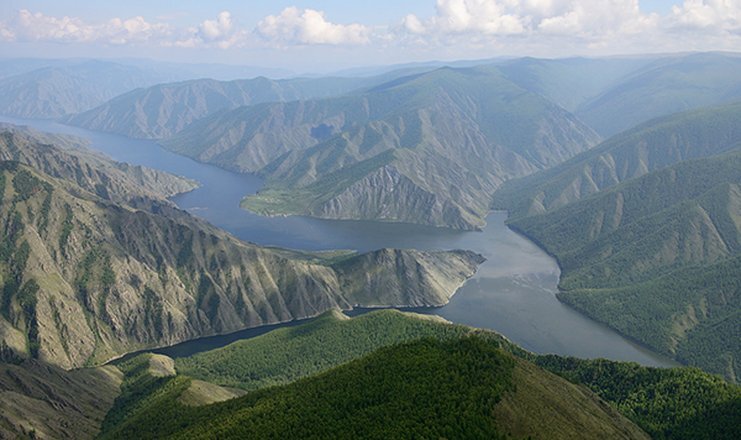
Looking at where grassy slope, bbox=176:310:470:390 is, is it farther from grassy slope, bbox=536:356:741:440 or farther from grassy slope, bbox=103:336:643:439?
grassy slope, bbox=103:336:643:439

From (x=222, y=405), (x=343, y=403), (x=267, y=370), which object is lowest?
(x=267, y=370)

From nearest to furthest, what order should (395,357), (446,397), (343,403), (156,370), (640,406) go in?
(446,397) → (343,403) → (395,357) → (640,406) → (156,370)

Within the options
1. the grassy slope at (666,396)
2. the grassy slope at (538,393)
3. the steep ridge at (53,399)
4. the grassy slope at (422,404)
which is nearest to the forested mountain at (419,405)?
the grassy slope at (422,404)

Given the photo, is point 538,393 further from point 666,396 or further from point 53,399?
point 53,399

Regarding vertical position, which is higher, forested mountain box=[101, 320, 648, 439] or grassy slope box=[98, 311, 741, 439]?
forested mountain box=[101, 320, 648, 439]

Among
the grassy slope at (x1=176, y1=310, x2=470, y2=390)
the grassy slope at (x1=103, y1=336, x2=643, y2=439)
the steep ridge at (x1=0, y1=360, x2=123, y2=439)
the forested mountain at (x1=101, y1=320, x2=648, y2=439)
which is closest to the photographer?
the grassy slope at (x1=103, y1=336, x2=643, y2=439)

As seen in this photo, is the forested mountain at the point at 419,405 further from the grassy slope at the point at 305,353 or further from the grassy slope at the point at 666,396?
the grassy slope at the point at 305,353

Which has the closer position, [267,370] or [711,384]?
[711,384]

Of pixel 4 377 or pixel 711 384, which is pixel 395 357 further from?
pixel 4 377

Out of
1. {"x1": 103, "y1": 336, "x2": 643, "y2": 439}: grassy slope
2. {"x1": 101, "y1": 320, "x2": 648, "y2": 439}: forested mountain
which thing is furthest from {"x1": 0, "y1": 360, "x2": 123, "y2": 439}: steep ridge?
{"x1": 103, "y1": 336, "x2": 643, "y2": 439}: grassy slope

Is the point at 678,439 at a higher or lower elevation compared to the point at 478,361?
lower

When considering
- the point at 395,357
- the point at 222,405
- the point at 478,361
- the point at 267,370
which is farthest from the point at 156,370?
the point at 478,361
